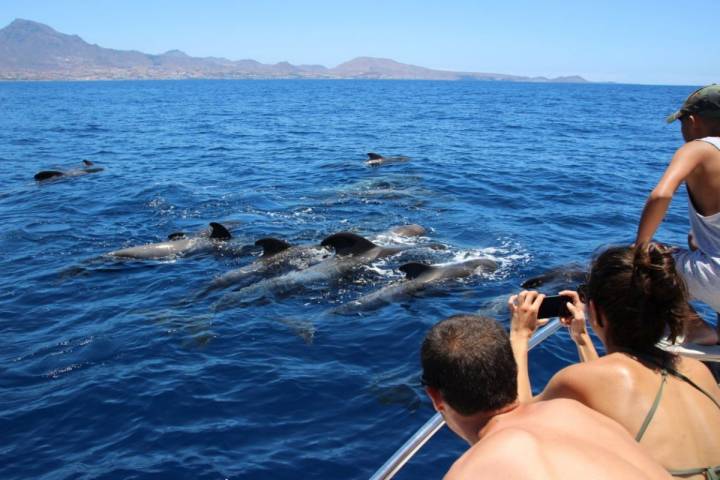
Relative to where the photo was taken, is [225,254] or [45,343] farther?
[225,254]

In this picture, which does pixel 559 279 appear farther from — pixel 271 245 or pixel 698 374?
pixel 698 374

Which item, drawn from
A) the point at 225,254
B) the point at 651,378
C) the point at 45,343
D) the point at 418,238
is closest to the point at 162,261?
the point at 225,254

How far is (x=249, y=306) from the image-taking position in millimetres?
11570

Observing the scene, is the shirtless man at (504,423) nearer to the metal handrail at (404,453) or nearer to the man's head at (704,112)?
the metal handrail at (404,453)

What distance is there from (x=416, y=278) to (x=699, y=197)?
7.62m

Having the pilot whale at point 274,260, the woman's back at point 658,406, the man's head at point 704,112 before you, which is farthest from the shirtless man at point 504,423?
Answer: the pilot whale at point 274,260

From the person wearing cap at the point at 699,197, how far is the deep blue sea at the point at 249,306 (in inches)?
123

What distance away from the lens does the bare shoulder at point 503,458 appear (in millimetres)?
2529

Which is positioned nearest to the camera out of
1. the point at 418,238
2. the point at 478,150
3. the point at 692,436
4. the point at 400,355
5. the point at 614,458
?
the point at 614,458

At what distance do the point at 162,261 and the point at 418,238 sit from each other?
6.02 m

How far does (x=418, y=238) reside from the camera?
51.0ft

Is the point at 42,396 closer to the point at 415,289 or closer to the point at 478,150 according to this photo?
the point at 415,289

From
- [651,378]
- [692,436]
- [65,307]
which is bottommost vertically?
[65,307]

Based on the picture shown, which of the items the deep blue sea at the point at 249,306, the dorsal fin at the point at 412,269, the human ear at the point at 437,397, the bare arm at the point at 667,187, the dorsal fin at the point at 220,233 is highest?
the bare arm at the point at 667,187
